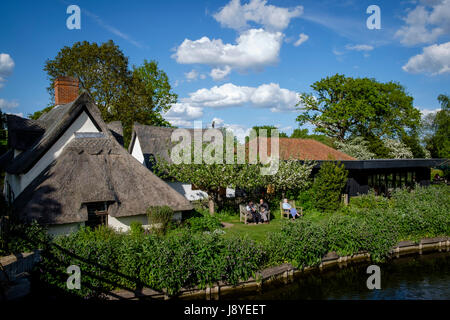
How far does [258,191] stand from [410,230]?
10417 millimetres

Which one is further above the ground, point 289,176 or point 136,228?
point 289,176

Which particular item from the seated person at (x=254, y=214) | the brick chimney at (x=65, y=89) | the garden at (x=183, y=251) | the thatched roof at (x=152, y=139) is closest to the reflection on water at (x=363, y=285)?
the garden at (x=183, y=251)

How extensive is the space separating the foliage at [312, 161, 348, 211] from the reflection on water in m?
6.69

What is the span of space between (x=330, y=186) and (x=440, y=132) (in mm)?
40236

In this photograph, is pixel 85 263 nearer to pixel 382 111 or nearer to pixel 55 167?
pixel 55 167

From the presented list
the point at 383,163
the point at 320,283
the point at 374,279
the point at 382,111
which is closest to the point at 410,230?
the point at 374,279

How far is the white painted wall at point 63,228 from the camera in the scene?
12641 mm

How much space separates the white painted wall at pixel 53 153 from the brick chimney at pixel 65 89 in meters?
5.98

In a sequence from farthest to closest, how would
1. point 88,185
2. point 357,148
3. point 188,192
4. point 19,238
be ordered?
point 357,148 < point 188,192 < point 88,185 < point 19,238

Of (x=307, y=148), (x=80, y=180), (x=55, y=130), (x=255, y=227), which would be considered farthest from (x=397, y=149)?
(x=55, y=130)

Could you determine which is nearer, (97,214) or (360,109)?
(97,214)

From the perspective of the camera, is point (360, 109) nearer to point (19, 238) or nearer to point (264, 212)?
point (264, 212)

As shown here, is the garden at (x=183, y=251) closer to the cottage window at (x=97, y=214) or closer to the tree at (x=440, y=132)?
the cottage window at (x=97, y=214)

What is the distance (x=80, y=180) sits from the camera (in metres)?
13.8
